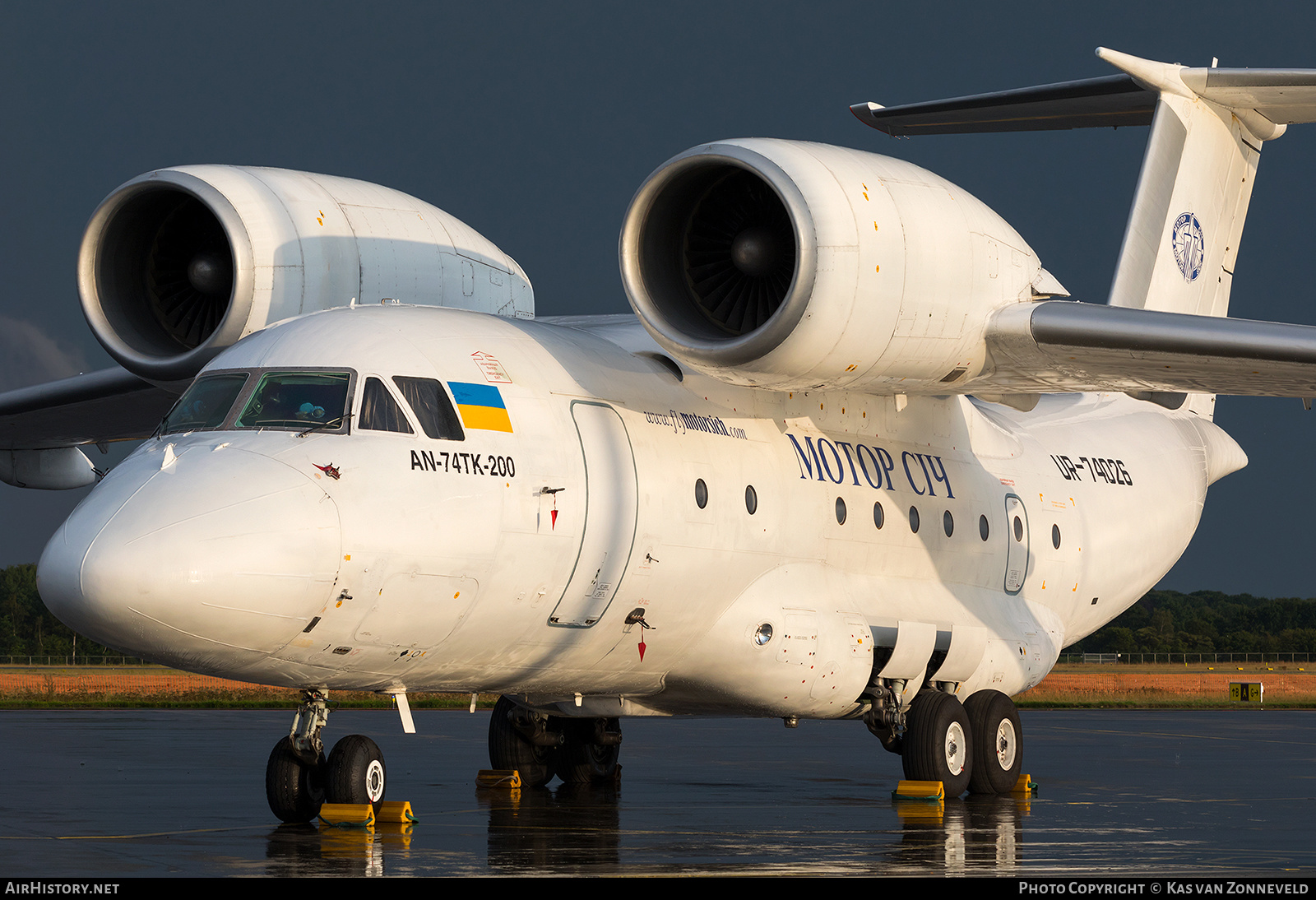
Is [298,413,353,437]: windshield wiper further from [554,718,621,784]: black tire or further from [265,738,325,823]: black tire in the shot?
[554,718,621,784]: black tire

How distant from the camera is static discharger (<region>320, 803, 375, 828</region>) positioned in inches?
390

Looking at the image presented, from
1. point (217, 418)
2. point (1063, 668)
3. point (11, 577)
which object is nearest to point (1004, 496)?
Result: point (217, 418)

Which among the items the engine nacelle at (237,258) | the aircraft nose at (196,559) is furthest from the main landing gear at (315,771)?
the engine nacelle at (237,258)

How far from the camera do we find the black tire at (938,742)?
1271cm

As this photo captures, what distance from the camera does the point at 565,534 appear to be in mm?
10469

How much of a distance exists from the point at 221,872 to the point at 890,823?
4932 millimetres

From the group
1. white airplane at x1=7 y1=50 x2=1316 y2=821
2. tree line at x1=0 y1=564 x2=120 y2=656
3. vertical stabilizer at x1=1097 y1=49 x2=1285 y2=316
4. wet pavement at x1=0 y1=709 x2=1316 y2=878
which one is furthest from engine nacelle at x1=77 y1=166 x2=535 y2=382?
tree line at x1=0 y1=564 x2=120 y2=656

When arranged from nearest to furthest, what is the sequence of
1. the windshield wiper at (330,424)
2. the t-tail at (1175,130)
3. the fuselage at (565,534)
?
the fuselage at (565,534)
the windshield wiper at (330,424)
the t-tail at (1175,130)

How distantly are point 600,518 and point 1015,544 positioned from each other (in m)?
5.31

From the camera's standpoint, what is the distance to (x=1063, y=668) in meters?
54.9

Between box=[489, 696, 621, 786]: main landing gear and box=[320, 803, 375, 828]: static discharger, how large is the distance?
3.65 meters

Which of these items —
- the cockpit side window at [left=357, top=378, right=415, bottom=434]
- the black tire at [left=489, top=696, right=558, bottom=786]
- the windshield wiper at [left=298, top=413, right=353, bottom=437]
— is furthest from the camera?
the black tire at [left=489, top=696, right=558, bottom=786]

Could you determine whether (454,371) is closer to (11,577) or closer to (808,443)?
(808,443)

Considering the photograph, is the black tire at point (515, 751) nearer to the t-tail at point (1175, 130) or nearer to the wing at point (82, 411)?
the wing at point (82, 411)
